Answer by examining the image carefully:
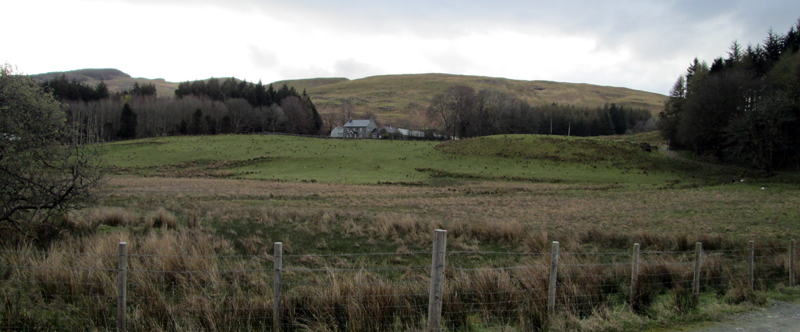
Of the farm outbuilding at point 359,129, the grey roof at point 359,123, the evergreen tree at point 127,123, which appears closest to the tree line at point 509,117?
the farm outbuilding at point 359,129

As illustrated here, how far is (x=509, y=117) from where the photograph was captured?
113 m

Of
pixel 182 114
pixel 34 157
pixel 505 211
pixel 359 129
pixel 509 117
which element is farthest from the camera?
pixel 359 129

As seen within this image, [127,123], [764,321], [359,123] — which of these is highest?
[359,123]

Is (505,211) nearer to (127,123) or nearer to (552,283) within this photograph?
(552,283)

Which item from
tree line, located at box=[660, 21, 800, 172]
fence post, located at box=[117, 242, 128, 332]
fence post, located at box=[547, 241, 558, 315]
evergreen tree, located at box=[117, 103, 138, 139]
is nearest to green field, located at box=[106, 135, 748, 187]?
tree line, located at box=[660, 21, 800, 172]

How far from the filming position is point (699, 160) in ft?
192

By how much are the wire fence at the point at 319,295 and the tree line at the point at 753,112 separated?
48.2 meters

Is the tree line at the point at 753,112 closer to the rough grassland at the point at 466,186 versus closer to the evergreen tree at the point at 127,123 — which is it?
the rough grassland at the point at 466,186

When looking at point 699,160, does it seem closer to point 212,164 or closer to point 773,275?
point 773,275

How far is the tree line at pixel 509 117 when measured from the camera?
93.3 m

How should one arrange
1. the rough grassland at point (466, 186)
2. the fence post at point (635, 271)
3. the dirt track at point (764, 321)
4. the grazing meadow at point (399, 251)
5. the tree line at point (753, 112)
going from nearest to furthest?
the grazing meadow at point (399, 251) → the dirt track at point (764, 321) → the fence post at point (635, 271) → the rough grassland at point (466, 186) → the tree line at point (753, 112)

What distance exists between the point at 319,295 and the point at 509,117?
111294 millimetres

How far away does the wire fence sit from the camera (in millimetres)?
6156

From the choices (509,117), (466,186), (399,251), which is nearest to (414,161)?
(466,186)
